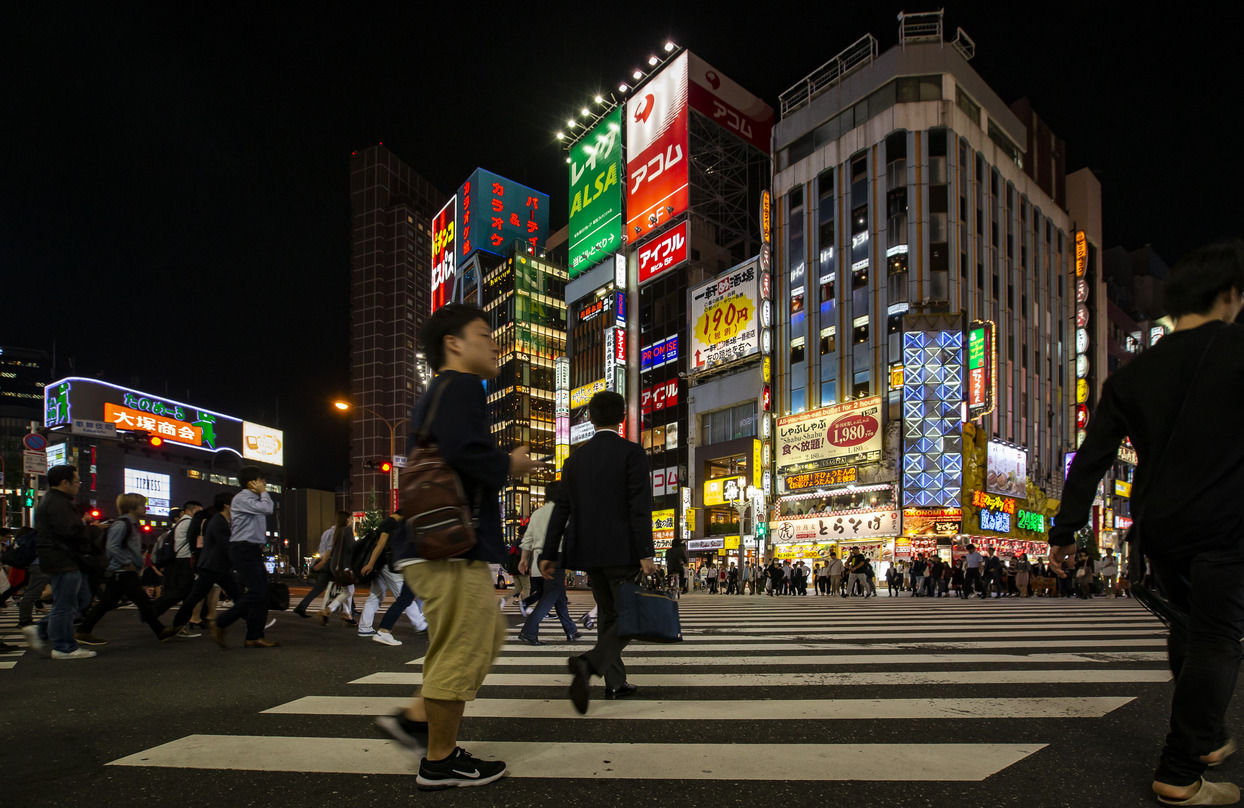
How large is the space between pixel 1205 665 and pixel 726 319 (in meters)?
48.2

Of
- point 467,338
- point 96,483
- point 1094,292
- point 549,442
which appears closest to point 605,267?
point 549,442

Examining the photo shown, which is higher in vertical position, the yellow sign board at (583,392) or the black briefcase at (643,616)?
the yellow sign board at (583,392)

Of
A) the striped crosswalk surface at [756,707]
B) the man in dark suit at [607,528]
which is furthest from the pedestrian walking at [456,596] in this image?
the man in dark suit at [607,528]

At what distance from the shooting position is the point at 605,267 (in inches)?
2391

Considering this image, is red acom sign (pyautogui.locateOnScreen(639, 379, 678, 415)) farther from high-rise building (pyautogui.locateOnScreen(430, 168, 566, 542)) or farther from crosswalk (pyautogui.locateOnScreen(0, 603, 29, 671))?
crosswalk (pyautogui.locateOnScreen(0, 603, 29, 671))

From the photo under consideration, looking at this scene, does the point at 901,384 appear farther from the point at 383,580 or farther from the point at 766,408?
the point at 383,580

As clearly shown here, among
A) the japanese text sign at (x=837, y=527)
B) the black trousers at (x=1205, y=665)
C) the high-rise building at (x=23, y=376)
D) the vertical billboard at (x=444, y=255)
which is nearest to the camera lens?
the black trousers at (x=1205, y=665)

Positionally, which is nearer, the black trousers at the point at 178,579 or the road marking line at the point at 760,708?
the road marking line at the point at 760,708

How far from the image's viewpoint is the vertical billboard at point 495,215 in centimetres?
8700

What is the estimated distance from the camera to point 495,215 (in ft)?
289

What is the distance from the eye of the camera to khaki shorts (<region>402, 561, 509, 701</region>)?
8.39 feet

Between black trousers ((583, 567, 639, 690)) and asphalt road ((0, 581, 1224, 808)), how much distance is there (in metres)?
0.18

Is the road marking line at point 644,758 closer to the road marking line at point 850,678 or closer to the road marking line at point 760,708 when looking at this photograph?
the road marking line at point 760,708

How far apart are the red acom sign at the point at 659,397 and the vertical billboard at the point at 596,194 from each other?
440 inches
